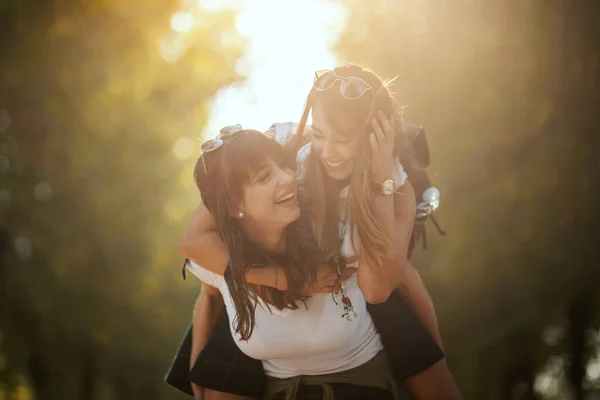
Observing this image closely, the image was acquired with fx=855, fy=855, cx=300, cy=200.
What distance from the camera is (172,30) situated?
1330 centimetres

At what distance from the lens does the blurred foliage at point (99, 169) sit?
12789 millimetres

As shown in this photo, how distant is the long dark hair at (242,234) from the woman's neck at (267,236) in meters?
0.02

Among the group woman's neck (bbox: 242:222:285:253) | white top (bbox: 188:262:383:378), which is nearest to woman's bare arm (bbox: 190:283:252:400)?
white top (bbox: 188:262:383:378)

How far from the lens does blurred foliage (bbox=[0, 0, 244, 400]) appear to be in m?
12.8

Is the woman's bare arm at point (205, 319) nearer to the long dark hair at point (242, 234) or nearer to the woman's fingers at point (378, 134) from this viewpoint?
the long dark hair at point (242, 234)

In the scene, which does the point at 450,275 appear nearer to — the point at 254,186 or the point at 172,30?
the point at 172,30

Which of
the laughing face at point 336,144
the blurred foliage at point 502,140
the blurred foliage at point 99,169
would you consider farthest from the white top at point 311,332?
the blurred foliage at point 99,169

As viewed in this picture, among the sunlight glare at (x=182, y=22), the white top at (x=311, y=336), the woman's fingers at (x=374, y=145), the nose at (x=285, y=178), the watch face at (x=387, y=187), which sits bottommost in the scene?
the white top at (x=311, y=336)

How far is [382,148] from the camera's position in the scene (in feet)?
11.6

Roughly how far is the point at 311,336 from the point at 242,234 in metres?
0.55

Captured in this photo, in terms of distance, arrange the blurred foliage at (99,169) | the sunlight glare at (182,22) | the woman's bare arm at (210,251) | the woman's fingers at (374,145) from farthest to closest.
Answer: the sunlight glare at (182,22) → the blurred foliage at (99,169) → the woman's bare arm at (210,251) → the woman's fingers at (374,145)

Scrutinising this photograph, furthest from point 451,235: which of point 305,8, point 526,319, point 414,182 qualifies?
point 414,182

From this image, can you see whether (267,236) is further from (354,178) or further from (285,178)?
(354,178)

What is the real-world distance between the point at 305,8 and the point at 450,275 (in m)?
4.29
